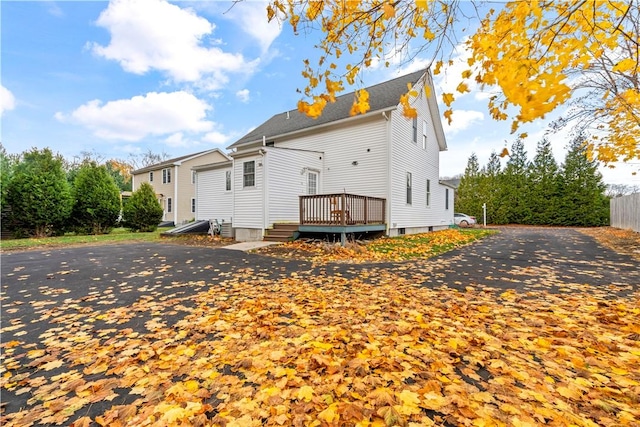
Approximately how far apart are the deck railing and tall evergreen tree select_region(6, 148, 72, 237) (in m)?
13.1

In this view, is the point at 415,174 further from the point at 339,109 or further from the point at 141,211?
the point at 141,211

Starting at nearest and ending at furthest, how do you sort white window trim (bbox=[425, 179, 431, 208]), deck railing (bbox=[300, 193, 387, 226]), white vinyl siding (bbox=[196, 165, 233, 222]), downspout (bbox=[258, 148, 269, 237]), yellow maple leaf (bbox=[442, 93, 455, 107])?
yellow maple leaf (bbox=[442, 93, 455, 107]) < deck railing (bbox=[300, 193, 387, 226]) < downspout (bbox=[258, 148, 269, 237]) < white vinyl siding (bbox=[196, 165, 233, 222]) < white window trim (bbox=[425, 179, 431, 208])

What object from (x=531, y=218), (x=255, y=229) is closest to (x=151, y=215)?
(x=255, y=229)

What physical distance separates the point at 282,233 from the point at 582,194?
29.2 meters

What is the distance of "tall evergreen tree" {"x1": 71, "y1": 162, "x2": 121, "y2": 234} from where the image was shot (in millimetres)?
15092

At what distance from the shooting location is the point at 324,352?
8.07 feet

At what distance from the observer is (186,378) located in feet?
7.04

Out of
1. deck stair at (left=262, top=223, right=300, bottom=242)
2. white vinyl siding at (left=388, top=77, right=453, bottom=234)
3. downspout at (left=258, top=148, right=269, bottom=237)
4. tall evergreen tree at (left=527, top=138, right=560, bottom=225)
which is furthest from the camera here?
tall evergreen tree at (left=527, top=138, right=560, bottom=225)

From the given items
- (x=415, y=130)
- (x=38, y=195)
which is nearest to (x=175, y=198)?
(x=38, y=195)

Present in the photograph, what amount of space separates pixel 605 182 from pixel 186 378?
35846 millimetres

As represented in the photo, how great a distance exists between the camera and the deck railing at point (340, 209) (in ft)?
32.4

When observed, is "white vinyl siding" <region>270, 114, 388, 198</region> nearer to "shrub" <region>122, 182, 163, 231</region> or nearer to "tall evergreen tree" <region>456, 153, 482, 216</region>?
"shrub" <region>122, 182, 163, 231</region>

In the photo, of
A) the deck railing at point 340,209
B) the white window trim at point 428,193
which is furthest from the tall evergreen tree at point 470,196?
the deck railing at point 340,209

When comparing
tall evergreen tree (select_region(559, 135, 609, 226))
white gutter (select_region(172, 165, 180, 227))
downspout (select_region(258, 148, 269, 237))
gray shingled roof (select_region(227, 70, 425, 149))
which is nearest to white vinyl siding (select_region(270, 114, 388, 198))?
gray shingled roof (select_region(227, 70, 425, 149))
